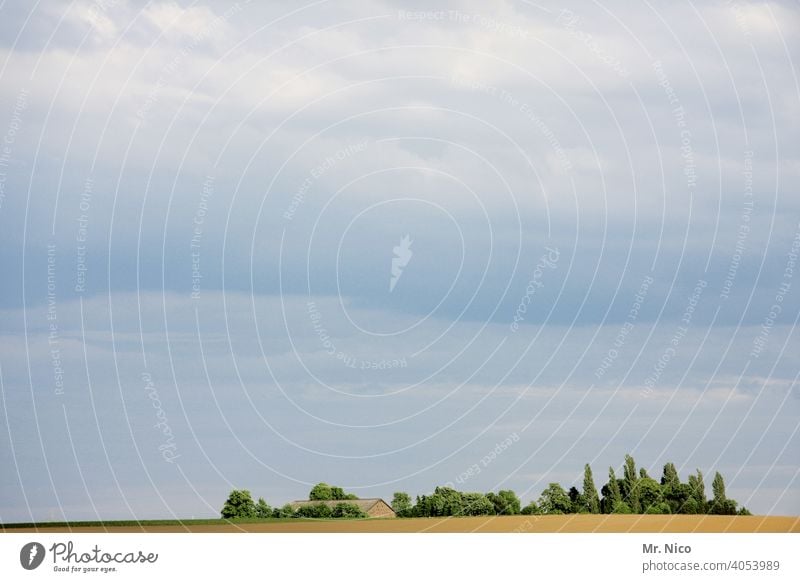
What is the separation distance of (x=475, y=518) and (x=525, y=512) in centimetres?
364

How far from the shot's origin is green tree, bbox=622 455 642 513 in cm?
5265

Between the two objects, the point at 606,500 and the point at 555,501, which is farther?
the point at 606,500

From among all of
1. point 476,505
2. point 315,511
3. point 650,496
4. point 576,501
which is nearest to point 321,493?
point 315,511

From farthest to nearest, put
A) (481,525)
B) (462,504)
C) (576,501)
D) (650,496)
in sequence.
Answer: (650,496), (576,501), (462,504), (481,525)

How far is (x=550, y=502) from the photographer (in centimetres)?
4512

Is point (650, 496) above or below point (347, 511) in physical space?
above

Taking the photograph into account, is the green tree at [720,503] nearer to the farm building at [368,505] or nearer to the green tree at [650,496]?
the green tree at [650,496]

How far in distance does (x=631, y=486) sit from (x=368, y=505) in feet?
58.3

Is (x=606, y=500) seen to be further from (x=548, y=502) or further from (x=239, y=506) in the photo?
(x=239, y=506)

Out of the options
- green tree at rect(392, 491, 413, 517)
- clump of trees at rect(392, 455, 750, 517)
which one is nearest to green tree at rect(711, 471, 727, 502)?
clump of trees at rect(392, 455, 750, 517)

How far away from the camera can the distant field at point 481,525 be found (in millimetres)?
30078
